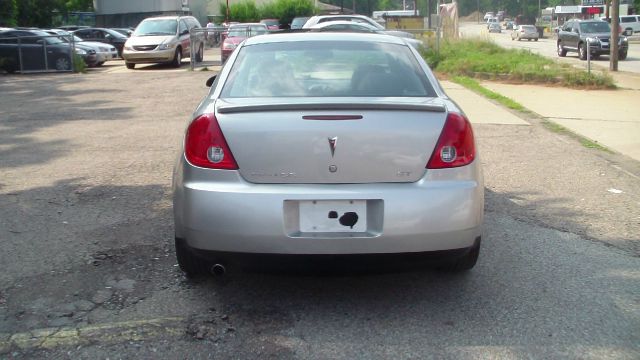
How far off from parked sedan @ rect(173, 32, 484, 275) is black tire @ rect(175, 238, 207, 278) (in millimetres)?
97

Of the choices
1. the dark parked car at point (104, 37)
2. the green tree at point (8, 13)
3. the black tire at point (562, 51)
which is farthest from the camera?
the green tree at point (8, 13)

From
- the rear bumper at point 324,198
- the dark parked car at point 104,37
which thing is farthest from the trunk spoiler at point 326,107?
the dark parked car at point 104,37

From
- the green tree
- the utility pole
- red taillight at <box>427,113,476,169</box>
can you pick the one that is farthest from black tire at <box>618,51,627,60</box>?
red taillight at <box>427,113,476,169</box>

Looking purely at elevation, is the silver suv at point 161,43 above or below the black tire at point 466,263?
above

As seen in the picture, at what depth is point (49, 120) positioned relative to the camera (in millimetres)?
11609

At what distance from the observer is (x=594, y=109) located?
1309cm

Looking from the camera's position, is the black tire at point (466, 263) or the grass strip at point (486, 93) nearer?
the black tire at point (466, 263)

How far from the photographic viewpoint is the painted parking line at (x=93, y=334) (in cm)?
364

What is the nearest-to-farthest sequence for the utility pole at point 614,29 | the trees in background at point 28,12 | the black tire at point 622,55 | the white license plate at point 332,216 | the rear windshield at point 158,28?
the white license plate at point 332,216 → the utility pole at point 614,29 → the rear windshield at point 158,28 → the black tire at point 622,55 → the trees in background at point 28,12

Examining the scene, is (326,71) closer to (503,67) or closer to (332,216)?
(332,216)

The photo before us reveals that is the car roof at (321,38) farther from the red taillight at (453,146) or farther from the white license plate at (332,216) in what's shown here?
the white license plate at (332,216)

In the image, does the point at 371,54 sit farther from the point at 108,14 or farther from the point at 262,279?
the point at 108,14

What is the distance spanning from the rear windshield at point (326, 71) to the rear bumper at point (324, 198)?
0.76m

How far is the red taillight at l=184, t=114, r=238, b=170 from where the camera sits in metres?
3.85
